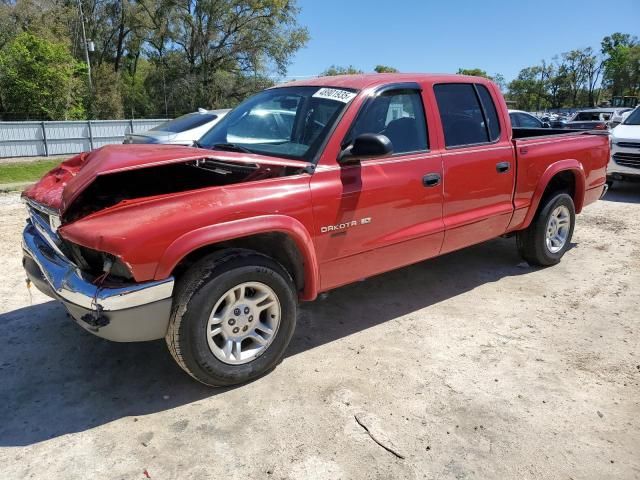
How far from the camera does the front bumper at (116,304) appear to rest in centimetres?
271

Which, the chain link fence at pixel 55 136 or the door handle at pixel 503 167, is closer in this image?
the door handle at pixel 503 167

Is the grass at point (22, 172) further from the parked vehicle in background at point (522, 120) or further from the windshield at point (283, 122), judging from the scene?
the parked vehicle in background at point (522, 120)

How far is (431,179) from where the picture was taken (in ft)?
13.2

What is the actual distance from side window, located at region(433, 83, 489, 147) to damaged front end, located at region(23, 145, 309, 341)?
1556 millimetres

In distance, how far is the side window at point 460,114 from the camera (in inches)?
168

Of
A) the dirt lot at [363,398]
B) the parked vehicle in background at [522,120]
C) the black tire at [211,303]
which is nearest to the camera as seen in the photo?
the dirt lot at [363,398]

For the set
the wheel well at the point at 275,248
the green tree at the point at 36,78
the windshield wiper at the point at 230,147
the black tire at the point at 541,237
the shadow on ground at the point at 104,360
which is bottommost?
the shadow on ground at the point at 104,360

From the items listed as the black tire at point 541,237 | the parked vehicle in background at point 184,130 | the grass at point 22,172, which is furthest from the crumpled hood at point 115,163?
Result: the grass at point 22,172

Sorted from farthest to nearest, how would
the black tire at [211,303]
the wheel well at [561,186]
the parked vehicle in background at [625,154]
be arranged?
the parked vehicle in background at [625,154], the wheel well at [561,186], the black tire at [211,303]

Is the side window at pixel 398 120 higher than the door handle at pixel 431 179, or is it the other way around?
the side window at pixel 398 120

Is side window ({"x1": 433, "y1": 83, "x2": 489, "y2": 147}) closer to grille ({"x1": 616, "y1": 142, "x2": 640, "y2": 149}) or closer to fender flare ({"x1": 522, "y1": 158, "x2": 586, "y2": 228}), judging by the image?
fender flare ({"x1": 522, "y1": 158, "x2": 586, "y2": 228})

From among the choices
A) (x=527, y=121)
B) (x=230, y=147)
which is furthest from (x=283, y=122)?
(x=527, y=121)

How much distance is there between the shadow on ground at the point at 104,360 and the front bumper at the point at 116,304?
1.78 ft

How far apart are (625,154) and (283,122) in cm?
845
